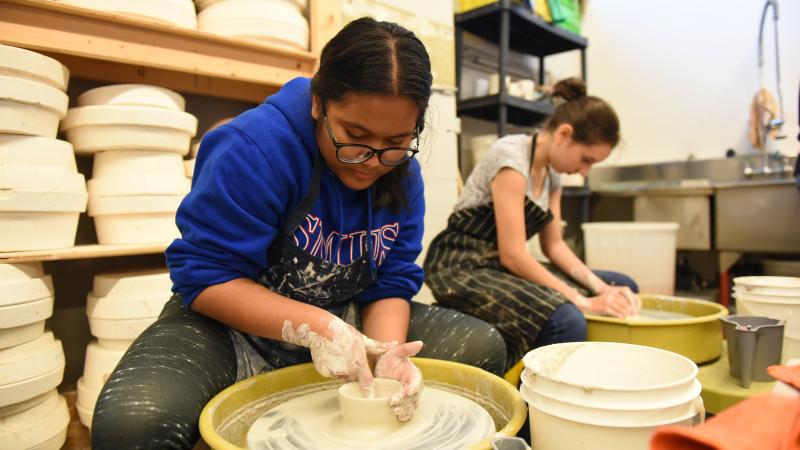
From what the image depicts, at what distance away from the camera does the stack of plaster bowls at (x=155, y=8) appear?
1.33 m

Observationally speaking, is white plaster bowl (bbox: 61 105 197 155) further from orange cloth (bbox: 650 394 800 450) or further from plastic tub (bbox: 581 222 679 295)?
plastic tub (bbox: 581 222 679 295)

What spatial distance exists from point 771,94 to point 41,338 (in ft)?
12.4

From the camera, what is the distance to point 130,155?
144cm

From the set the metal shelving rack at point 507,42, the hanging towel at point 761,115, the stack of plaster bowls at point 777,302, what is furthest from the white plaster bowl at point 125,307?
the hanging towel at point 761,115

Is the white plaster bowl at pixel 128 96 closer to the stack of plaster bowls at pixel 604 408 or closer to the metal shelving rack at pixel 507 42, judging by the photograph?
the stack of plaster bowls at pixel 604 408

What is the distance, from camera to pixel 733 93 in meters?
3.17

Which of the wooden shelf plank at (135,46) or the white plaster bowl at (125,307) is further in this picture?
the white plaster bowl at (125,307)

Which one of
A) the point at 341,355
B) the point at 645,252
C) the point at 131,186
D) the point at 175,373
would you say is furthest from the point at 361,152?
Result: the point at 645,252

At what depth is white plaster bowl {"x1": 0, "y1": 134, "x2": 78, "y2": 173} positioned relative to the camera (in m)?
1.21

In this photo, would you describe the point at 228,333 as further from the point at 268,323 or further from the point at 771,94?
the point at 771,94

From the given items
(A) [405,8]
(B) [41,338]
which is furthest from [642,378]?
(A) [405,8]

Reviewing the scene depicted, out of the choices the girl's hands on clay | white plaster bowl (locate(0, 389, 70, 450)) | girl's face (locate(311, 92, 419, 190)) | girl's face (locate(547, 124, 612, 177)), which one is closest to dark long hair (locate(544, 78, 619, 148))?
girl's face (locate(547, 124, 612, 177))

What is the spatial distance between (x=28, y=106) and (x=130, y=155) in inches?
10.7

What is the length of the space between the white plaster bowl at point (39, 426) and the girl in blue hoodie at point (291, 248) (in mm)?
638
